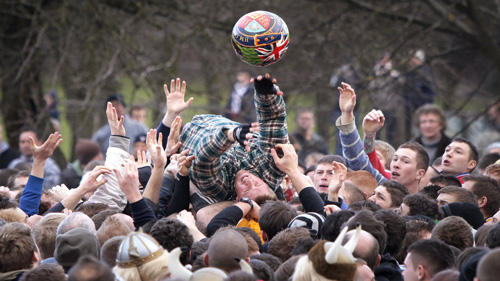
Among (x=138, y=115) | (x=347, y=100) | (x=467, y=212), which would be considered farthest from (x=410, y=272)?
(x=138, y=115)

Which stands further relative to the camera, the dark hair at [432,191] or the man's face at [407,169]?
the man's face at [407,169]

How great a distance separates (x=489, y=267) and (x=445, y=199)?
2.77 m

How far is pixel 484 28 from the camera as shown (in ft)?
35.7

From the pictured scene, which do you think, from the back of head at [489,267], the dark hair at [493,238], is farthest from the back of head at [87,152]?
the back of head at [489,267]

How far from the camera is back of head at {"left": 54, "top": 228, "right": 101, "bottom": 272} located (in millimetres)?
4945

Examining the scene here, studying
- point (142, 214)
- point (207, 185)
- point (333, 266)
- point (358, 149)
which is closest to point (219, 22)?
point (358, 149)

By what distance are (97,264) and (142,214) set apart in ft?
7.23

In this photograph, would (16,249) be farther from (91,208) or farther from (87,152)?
(87,152)

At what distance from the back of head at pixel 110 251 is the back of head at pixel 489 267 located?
88.2 inches

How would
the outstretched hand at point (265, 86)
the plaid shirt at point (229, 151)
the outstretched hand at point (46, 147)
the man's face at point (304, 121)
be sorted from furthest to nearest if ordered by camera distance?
the man's face at point (304, 121) < the outstretched hand at point (46, 147) < the plaid shirt at point (229, 151) < the outstretched hand at point (265, 86)

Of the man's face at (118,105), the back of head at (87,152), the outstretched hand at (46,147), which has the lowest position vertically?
the back of head at (87,152)

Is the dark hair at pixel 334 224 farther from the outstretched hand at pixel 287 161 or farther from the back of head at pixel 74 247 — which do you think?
the back of head at pixel 74 247

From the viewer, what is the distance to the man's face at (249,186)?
22.7ft

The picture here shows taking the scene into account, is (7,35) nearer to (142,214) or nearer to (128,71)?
(128,71)
